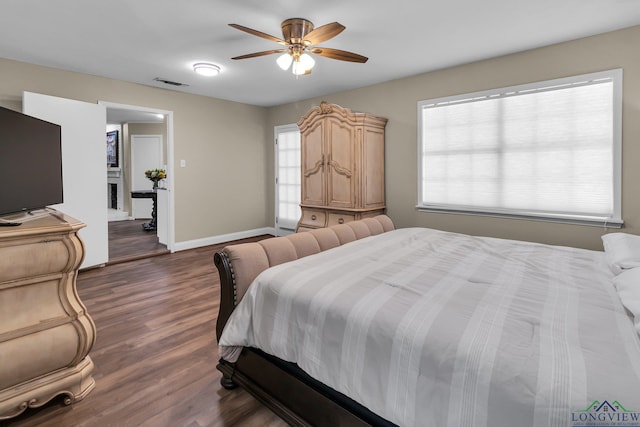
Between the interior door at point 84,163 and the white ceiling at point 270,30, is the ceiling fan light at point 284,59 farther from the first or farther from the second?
the interior door at point 84,163

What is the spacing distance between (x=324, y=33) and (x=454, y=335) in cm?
218

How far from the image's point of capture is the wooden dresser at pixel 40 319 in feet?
4.90

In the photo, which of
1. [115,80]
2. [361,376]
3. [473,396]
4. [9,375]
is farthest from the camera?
[115,80]

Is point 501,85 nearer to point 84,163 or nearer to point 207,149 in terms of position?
point 207,149

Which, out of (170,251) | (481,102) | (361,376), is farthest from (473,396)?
(170,251)

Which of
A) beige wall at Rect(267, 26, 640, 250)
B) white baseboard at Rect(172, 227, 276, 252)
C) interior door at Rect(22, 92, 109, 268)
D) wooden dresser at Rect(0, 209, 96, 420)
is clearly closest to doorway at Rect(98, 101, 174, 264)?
white baseboard at Rect(172, 227, 276, 252)

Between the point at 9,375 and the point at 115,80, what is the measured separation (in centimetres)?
Result: 393

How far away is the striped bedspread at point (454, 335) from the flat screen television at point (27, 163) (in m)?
1.50

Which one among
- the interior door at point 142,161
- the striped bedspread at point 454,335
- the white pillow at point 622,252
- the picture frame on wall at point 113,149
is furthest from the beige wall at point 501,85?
the picture frame on wall at point 113,149

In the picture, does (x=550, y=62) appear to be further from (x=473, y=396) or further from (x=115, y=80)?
(x=115, y=80)

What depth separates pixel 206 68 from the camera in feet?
12.0

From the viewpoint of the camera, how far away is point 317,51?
2643 mm

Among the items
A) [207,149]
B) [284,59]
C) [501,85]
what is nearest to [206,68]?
[284,59]

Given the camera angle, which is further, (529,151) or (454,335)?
(529,151)
